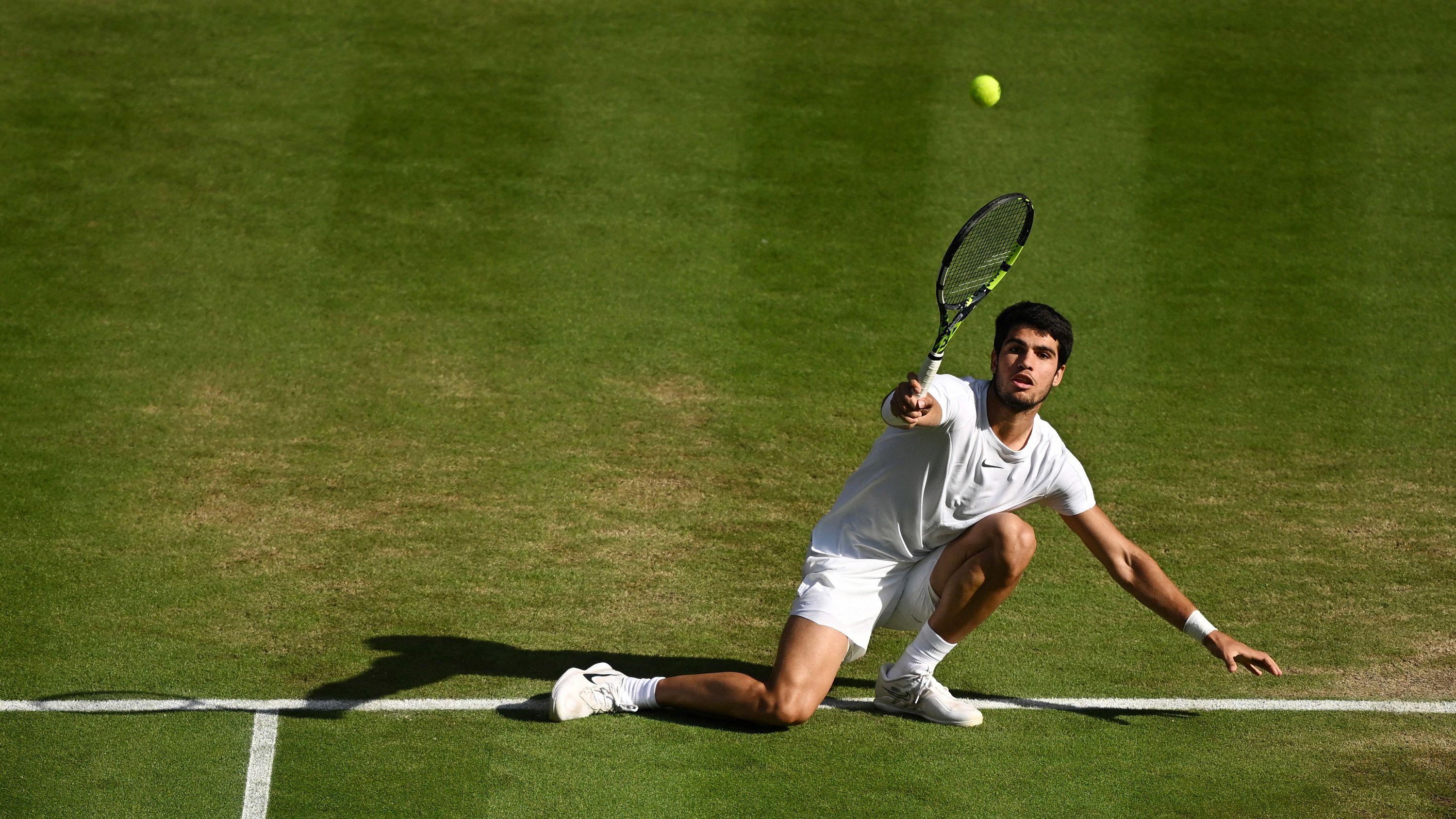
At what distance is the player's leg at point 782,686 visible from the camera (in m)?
5.76

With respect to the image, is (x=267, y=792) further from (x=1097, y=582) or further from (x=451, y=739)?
(x=1097, y=582)

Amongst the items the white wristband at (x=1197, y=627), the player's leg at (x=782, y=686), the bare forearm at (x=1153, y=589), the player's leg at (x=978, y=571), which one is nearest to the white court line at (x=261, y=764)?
the player's leg at (x=782, y=686)

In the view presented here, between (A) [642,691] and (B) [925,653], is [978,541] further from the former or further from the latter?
(A) [642,691]

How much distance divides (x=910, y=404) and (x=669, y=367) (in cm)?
407

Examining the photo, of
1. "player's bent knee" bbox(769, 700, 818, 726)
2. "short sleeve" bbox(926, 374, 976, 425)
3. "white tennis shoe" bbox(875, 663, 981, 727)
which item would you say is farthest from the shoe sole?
"short sleeve" bbox(926, 374, 976, 425)

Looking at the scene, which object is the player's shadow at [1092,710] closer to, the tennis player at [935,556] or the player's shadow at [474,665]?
the tennis player at [935,556]

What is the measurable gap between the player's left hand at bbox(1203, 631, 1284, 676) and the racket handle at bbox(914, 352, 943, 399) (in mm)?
1655

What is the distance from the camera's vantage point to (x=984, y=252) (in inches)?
237

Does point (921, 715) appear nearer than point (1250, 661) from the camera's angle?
No

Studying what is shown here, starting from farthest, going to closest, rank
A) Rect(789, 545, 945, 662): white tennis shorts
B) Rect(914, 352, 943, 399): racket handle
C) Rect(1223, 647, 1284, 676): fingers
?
Rect(789, 545, 945, 662): white tennis shorts < Rect(1223, 647, 1284, 676): fingers < Rect(914, 352, 943, 399): racket handle

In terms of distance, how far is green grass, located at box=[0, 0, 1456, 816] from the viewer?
5.90 metres

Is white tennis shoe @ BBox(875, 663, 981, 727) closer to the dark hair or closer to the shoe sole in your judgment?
the shoe sole

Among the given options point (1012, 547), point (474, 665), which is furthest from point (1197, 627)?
point (474, 665)

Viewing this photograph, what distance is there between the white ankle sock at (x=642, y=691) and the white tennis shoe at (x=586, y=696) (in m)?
0.02
